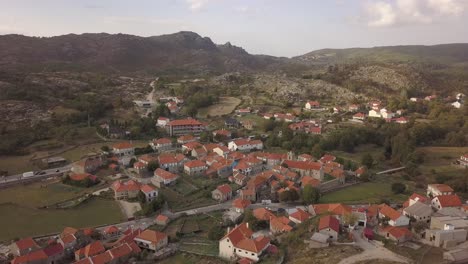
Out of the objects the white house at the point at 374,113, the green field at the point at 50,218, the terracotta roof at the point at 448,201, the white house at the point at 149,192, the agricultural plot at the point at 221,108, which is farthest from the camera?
the agricultural plot at the point at 221,108

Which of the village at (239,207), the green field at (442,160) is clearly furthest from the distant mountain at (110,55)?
the green field at (442,160)

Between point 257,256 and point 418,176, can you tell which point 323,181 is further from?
point 257,256

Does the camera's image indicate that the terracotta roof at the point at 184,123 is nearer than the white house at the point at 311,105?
Yes

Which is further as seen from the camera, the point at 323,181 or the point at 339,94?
the point at 339,94

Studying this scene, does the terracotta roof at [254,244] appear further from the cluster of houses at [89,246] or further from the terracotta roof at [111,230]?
the terracotta roof at [111,230]

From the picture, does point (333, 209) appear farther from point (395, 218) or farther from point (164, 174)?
point (164, 174)

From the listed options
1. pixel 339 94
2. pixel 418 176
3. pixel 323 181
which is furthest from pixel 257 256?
pixel 339 94
